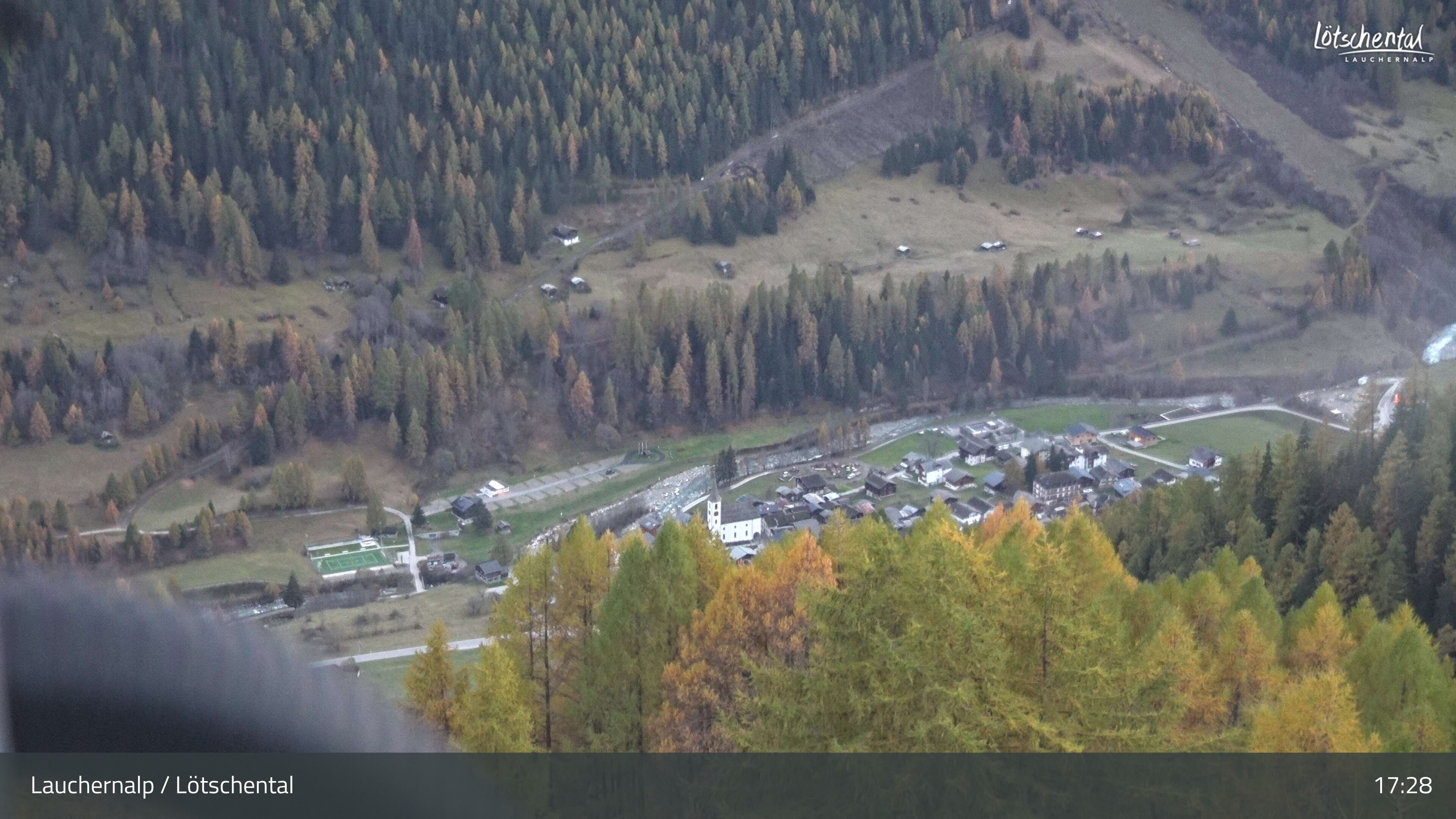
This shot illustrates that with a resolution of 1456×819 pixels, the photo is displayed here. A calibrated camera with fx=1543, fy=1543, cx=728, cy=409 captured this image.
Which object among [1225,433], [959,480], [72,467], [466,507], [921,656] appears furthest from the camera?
[1225,433]


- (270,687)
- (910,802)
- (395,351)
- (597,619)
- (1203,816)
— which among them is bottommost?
(395,351)

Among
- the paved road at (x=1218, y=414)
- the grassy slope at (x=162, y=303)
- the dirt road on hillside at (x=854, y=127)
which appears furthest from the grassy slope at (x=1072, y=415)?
the grassy slope at (x=162, y=303)

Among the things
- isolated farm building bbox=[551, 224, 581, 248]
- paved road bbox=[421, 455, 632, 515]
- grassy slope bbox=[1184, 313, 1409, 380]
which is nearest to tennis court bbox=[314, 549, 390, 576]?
paved road bbox=[421, 455, 632, 515]

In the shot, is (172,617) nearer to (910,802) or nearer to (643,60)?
(910,802)

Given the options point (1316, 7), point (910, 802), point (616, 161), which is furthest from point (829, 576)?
point (1316, 7)

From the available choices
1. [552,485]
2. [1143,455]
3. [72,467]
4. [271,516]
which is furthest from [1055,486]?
[72,467]

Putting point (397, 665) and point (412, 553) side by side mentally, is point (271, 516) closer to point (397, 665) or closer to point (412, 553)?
point (412, 553)
